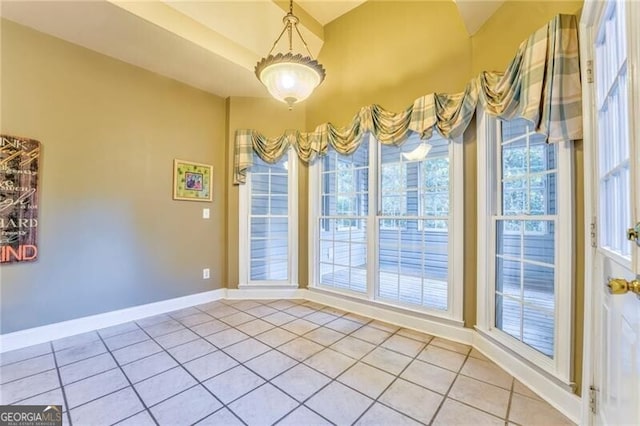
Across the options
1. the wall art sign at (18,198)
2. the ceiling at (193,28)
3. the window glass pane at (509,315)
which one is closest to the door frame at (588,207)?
the window glass pane at (509,315)

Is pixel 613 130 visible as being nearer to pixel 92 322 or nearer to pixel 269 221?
pixel 269 221

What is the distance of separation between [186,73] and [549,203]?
368 cm

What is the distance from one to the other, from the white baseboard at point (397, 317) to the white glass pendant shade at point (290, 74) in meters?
2.29

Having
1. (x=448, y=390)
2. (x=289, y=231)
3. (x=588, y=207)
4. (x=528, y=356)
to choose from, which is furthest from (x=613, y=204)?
(x=289, y=231)

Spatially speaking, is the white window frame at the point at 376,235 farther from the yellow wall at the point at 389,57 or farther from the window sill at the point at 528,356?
the yellow wall at the point at 389,57

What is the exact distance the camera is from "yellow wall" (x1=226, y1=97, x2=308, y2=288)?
361 cm

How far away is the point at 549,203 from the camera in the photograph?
179 cm

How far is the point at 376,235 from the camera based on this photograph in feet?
9.73

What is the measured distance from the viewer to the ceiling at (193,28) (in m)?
2.16

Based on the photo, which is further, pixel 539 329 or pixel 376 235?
pixel 376 235

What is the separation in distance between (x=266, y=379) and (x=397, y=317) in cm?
151

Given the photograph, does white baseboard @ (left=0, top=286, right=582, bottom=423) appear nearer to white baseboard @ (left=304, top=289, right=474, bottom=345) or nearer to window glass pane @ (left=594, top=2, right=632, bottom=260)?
white baseboard @ (left=304, top=289, right=474, bottom=345)

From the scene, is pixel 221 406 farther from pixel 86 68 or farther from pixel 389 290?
pixel 86 68

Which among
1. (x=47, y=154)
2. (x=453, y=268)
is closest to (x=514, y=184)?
(x=453, y=268)
